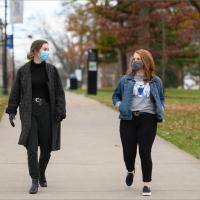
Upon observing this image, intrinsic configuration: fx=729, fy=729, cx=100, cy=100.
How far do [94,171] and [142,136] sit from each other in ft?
7.53

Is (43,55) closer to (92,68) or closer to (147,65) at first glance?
(147,65)

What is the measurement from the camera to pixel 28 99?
8.87 m

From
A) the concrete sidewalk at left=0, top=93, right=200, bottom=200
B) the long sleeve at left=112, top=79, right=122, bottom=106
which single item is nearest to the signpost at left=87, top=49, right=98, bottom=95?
the concrete sidewalk at left=0, top=93, right=200, bottom=200

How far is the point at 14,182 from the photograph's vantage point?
982cm

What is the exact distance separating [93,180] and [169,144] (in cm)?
486

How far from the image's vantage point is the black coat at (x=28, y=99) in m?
8.88

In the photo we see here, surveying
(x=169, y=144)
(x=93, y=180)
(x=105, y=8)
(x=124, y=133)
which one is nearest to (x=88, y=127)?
(x=169, y=144)

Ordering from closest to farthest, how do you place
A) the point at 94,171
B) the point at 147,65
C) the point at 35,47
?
the point at 147,65 < the point at 35,47 < the point at 94,171

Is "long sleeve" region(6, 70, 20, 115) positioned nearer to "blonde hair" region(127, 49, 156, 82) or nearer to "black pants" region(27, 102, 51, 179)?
"black pants" region(27, 102, 51, 179)

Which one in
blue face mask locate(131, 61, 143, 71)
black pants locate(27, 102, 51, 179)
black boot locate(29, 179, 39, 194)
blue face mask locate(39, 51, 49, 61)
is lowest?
black boot locate(29, 179, 39, 194)

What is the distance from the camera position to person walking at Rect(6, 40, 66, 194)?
8906 mm

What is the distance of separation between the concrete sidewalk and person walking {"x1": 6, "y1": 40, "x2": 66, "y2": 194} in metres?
0.60

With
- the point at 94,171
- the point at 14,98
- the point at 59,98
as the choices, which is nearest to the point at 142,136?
the point at 59,98

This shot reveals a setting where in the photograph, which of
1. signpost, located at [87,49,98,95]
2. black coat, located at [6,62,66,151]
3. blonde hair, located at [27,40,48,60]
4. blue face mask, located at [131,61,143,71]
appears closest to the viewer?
blue face mask, located at [131,61,143,71]
